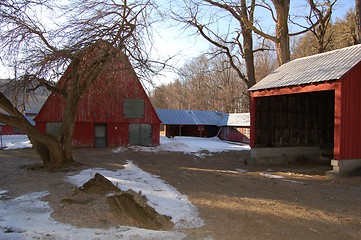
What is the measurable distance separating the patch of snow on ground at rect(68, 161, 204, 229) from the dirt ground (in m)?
0.26

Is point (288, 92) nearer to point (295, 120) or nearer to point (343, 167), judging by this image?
point (343, 167)

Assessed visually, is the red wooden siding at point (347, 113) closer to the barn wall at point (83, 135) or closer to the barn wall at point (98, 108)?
the barn wall at point (98, 108)

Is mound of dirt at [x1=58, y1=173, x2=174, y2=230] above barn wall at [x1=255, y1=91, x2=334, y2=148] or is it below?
below

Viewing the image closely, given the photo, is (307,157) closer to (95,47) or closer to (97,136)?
(95,47)

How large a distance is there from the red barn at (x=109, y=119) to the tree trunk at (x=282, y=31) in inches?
400

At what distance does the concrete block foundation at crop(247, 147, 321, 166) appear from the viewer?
15984 mm

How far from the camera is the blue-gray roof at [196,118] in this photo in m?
38.7

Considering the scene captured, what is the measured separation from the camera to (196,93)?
198ft

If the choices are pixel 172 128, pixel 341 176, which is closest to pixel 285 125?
pixel 341 176

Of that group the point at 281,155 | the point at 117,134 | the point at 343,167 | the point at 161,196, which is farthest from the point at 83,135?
the point at 343,167

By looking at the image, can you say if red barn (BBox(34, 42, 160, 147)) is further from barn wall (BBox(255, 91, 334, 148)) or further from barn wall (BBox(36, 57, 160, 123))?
barn wall (BBox(255, 91, 334, 148))

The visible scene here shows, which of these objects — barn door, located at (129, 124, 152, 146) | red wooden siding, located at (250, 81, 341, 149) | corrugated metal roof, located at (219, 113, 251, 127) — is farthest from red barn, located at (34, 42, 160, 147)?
corrugated metal roof, located at (219, 113, 251, 127)

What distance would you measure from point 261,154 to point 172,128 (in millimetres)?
24915

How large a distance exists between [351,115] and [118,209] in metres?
9.79
